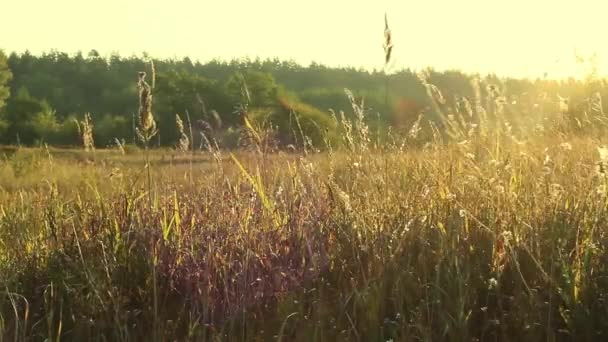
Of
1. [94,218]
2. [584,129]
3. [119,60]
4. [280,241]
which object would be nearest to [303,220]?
[280,241]

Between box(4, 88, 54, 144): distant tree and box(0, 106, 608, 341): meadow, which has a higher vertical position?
box(0, 106, 608, 341): meadow

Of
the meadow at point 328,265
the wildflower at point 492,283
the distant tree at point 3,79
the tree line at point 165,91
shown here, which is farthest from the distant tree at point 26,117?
the wildflower at point 492,283

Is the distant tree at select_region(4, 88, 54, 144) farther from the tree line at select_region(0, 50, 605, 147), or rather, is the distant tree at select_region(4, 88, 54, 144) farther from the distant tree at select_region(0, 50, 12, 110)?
the distant tree at select_region(0, 50, 12, 110)

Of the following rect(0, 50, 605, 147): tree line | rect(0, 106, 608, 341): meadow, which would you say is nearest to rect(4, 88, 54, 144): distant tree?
rect(0, 50, 605, 147): tree line

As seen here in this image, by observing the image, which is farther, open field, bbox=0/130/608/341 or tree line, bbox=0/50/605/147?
tree line, bbox=0/50/605/147

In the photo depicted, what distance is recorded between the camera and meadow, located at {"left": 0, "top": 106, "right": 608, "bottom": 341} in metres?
2.13

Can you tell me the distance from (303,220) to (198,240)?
41 centimetres

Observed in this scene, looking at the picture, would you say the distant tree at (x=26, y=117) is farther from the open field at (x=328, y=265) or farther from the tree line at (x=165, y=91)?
the open field at (x=328, y=265)

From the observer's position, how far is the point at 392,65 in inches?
109

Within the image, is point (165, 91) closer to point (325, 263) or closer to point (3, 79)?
point (3, 79)

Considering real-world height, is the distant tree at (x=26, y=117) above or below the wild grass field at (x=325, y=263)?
below

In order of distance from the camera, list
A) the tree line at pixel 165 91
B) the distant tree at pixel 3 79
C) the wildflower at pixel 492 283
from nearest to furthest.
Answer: the wildflower at pixel 492 283 → the tree line at pixel 165 91 → the distant tree at pixel 3 79

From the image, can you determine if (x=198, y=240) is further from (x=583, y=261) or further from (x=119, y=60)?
(x=119, y=60)

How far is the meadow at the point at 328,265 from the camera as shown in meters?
2.13
